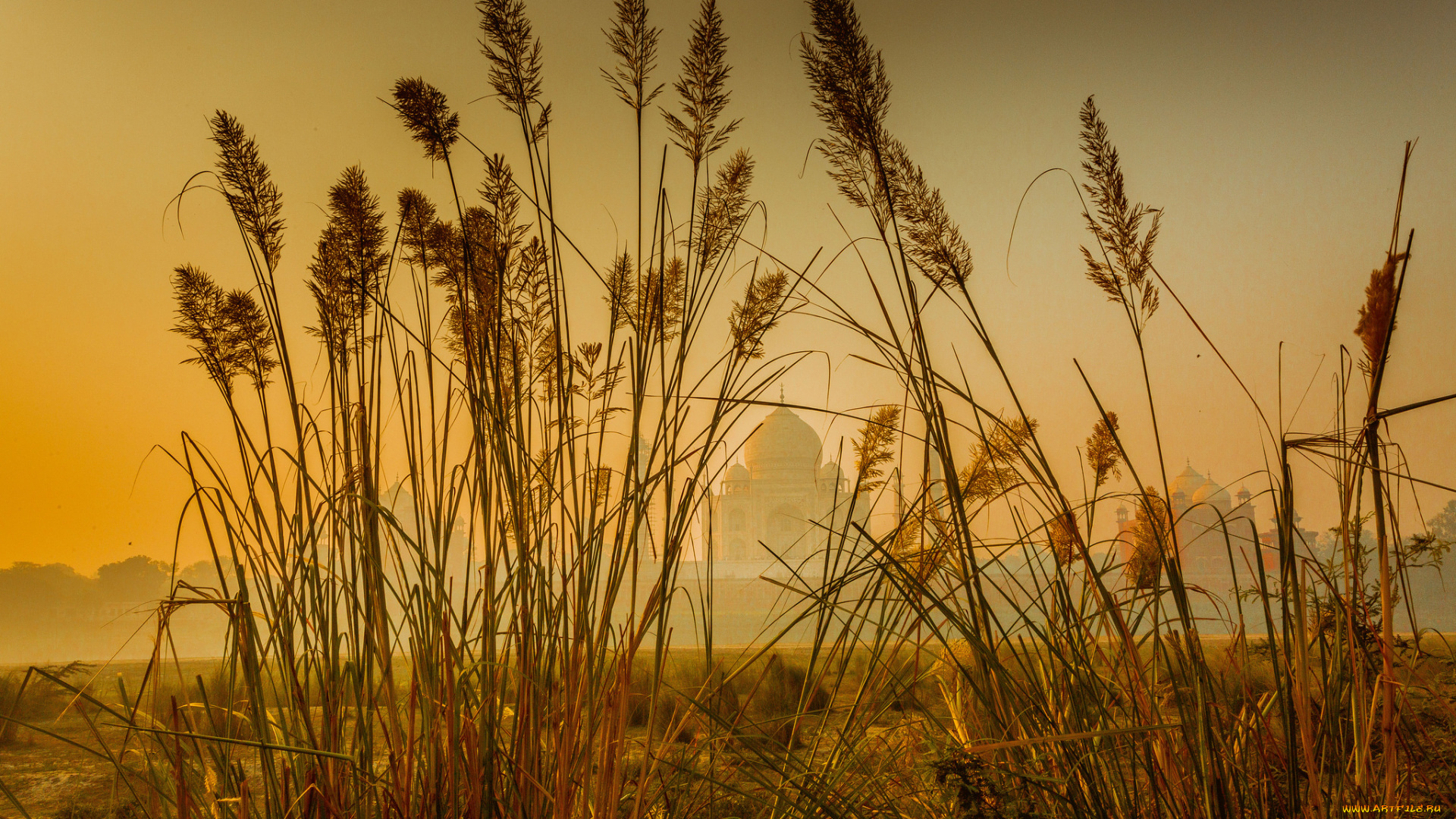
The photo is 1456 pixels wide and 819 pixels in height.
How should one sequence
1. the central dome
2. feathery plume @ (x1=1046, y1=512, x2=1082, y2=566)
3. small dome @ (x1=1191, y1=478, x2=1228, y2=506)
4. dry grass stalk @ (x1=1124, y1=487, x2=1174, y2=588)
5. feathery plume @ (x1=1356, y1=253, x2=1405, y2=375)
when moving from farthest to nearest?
the central dome, small dome @ (x1=1191, y1=478, x2=1228, y2=506), feathery plume @ (x1=1046, y1=512, x2=1082, y2=566), dry grass stalk @ (x1=1124, y1=487, x2=1174, y2=588), feathery plume @ (x1=1356, y1=253, x2=1405, y2=375)

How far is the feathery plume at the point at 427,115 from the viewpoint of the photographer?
0.79m

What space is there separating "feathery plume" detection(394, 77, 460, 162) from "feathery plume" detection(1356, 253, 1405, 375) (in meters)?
0.87

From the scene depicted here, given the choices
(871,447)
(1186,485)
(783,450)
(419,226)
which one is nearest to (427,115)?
(419,226)

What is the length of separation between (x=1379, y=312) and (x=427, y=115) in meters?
0.90

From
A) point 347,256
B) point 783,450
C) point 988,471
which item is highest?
point 783,450

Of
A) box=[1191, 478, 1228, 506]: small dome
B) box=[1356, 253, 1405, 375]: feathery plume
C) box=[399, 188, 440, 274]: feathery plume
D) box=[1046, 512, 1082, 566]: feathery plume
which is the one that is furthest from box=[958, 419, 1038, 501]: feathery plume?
box=[399, 188, 440, 274]: feathery plume

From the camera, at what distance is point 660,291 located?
791 millimetres

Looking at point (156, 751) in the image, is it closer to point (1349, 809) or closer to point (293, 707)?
point (293, 707)

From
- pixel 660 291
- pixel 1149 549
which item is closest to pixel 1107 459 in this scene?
pixel 1149 549

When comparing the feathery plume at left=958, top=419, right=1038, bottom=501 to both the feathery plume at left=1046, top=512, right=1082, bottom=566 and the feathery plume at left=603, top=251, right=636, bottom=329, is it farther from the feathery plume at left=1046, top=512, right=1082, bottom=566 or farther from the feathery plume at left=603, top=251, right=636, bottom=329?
the feathery plume at left=603, top=251, right=636, bottom=329

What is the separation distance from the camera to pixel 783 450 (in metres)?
25.1

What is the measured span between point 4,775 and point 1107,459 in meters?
2.22

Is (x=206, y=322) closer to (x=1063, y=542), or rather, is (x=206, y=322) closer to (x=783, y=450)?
(x=1063, y=542)

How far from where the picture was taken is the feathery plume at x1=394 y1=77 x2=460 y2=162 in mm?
794
